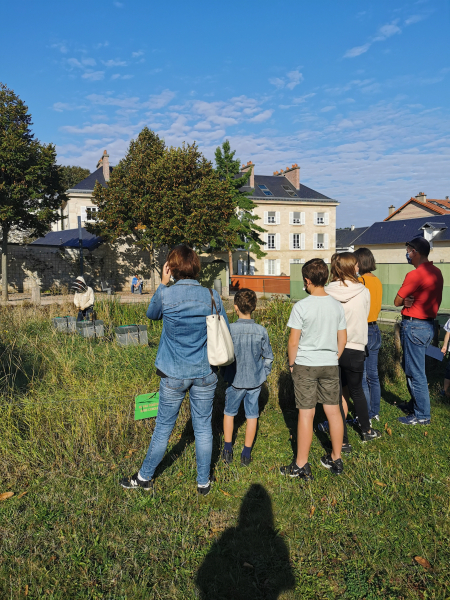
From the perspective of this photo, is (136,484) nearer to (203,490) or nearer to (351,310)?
(203,490)

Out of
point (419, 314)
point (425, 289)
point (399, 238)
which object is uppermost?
point (399, 238)

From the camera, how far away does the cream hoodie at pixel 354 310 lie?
3717 millimetres

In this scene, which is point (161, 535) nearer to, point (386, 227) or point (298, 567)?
point (298, 567)

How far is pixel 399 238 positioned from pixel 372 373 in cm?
4261

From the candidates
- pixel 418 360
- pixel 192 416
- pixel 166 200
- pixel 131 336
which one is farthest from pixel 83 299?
pixel 166 200

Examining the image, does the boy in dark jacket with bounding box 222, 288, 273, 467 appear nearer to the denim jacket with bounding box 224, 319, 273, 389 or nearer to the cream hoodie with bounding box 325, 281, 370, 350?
the denim jacket with bounding box 224, 319, 273, 389

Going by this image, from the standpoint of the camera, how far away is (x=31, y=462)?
11.2 ft

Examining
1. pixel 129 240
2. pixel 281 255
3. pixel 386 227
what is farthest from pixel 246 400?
pixel 386 227

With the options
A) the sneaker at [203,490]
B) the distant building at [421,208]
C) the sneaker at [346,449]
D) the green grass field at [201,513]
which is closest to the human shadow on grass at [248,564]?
the green grass field at [201,513]

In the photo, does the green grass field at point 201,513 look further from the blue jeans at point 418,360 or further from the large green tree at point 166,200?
the large green tree at point 166,200

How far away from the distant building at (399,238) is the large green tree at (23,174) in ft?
105

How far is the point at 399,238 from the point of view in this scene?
142ft

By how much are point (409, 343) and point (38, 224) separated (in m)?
21.7

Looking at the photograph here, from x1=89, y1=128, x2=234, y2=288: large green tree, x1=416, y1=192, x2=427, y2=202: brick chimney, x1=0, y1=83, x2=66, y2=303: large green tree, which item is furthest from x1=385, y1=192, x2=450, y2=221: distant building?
x1=0, y1=83, x2=66, y2=303: large green tree
